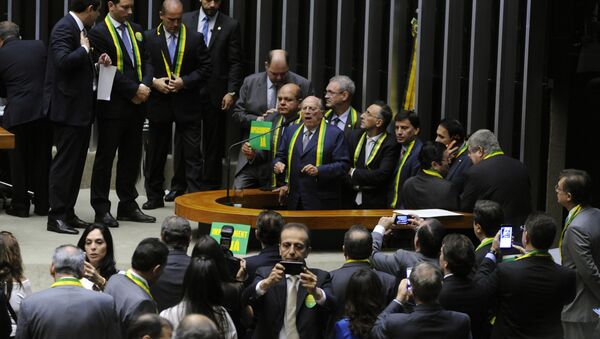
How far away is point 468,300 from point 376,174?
2.78 metres

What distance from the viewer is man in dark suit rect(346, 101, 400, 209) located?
920 centimetres

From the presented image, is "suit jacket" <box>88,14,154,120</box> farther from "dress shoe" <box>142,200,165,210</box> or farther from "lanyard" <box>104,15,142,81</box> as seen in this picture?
"dress shoe" <box>142,200,165,210</box>

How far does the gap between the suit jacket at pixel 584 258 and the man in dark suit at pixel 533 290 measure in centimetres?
84

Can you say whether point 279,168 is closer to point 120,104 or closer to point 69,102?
point 120,104

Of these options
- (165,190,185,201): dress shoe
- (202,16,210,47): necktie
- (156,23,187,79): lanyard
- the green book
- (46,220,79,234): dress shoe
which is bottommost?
(46,220,79,234): dress shoe

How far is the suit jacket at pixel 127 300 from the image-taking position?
19.3 ft

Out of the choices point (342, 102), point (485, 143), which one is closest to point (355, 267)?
point (485, 143)

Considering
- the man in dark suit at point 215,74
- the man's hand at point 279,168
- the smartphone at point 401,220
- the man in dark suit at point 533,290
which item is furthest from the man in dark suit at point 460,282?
the man in dark suit at point 215,74

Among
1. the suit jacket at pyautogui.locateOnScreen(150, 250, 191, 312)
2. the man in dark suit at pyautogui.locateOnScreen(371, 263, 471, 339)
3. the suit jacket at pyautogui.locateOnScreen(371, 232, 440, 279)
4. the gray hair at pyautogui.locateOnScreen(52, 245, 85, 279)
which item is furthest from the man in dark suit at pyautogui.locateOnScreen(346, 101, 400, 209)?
the gray hair at pyautogui.locateOnScreen(52, 245, 85, 279)

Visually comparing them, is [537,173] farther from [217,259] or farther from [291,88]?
[217,259]

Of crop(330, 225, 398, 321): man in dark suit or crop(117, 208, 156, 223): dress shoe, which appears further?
crop(117, 208, 156, 223): dress shoe

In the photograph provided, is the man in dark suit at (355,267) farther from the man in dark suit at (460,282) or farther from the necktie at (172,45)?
the necktie at (172,45)

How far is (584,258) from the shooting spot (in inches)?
303

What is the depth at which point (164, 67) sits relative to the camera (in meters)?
10.5
